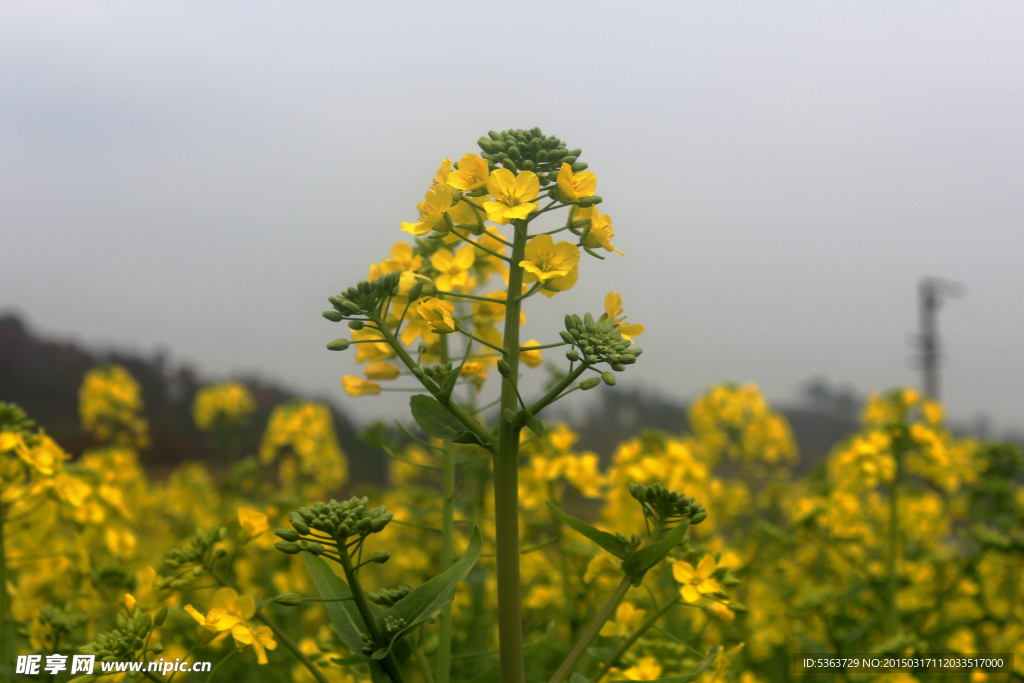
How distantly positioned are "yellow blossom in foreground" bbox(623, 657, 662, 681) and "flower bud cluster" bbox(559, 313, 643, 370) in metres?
0.95

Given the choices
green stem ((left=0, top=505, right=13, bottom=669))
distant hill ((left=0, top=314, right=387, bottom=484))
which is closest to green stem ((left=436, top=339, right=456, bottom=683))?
green stem ((left=0, top=505, right=13, bottom=669))

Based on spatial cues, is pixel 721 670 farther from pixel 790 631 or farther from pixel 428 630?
pixel 790 631

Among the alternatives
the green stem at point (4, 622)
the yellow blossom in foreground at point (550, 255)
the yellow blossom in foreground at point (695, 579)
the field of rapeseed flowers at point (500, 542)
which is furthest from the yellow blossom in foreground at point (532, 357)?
the green stem at point (4, 622)

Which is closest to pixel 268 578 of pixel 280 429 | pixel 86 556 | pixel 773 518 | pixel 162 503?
pixel 280 429

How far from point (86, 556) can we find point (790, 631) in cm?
315

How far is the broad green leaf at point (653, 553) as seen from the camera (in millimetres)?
967

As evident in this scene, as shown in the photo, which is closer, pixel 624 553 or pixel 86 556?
pixel 624 553

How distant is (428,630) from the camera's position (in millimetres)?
2586

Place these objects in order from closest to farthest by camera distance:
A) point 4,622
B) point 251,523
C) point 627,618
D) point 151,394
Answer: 1. point 251,523
2. point 627,618
3. point 4,622
4. point 151,394

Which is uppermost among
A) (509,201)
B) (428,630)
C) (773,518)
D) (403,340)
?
(509,201)

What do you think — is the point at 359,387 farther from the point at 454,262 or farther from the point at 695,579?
the point at 695,579

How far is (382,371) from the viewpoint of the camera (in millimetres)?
1380

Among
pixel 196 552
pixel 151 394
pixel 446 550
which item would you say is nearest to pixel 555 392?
pixel 446 550

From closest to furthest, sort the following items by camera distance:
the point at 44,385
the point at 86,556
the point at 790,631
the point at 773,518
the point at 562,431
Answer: the point at 86,556
the point at 562,431
the point at 790,631
the point at 773,518
the point at 44,385
